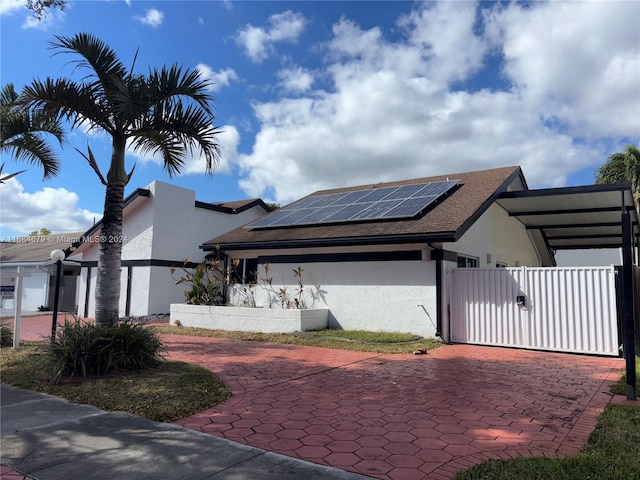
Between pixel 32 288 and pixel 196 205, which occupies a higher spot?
pixel 196 205

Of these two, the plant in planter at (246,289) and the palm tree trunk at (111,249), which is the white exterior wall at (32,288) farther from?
the palm tree trunk at (111,249)

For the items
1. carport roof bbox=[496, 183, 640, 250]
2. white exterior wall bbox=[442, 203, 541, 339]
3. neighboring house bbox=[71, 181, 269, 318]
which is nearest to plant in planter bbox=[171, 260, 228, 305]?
neighboring house bbox=[71, 181, 269, 318]

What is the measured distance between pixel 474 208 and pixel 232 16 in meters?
7.97

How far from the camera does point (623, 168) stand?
26469mm

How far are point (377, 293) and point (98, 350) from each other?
24.7 ft

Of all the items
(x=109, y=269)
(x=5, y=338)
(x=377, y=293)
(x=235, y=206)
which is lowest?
(x=5, y=338)

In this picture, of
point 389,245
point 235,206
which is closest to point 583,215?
point 389,245

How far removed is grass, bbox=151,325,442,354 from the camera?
10492mm

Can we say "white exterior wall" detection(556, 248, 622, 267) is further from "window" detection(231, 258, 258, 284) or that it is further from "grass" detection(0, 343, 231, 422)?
"grass" detection(0, 343, 231, 422)

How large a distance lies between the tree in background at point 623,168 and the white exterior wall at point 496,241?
35.8ft

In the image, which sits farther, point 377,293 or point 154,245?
point 154,245

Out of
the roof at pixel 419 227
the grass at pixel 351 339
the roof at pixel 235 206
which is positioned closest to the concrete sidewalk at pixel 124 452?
the grass at pixel 351 339

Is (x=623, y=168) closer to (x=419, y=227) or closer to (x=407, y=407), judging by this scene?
(x=419, y=227)

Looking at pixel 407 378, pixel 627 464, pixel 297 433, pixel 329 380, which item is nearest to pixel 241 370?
pixel 329 380
